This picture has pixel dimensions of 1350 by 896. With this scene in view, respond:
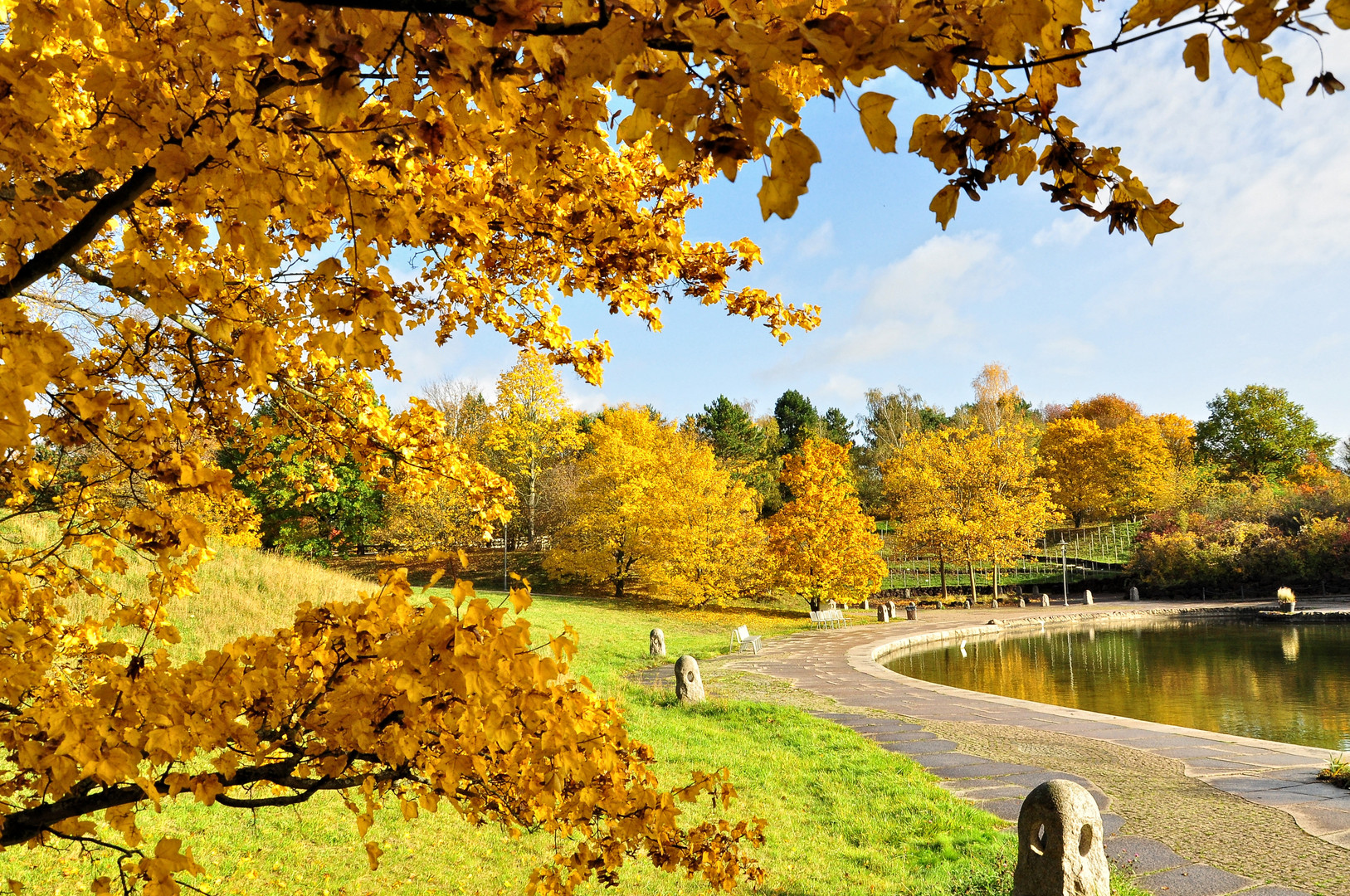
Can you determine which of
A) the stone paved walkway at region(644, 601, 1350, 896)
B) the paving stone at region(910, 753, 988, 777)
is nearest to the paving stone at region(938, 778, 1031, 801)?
the stone paved walkway at region(644, 601, 1350, 896)

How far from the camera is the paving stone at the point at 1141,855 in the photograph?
4414 millimetres

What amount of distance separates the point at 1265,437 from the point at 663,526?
1538 inches

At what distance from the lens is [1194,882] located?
4191mm

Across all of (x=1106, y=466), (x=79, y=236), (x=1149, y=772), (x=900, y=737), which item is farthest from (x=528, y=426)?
(x=1106, y=466)

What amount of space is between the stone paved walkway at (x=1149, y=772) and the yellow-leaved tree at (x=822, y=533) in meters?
8.15

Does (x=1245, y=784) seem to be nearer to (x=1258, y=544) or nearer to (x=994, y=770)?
(x=994, y=770)

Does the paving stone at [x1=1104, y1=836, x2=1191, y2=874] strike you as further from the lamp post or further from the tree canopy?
the tree canopy

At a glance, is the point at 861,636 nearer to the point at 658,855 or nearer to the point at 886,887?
the point at 886,887

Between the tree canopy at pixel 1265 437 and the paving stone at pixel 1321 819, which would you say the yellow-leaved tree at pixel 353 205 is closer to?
the paving stone at pixel 1321 819

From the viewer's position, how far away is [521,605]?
1.89 m

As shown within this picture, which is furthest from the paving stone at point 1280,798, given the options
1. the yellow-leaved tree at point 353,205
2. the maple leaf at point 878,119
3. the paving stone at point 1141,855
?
the maple leaf at point 878,119

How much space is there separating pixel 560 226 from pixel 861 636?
16.3 meters

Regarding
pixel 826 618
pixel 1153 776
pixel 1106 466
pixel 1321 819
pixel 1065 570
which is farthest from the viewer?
pixel 1106 466

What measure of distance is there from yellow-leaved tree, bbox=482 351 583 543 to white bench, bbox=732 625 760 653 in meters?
12.7
